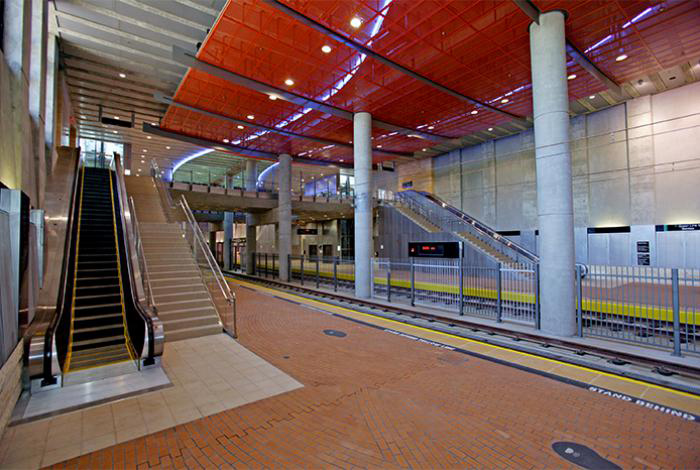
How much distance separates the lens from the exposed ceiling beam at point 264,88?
1023 centimetres

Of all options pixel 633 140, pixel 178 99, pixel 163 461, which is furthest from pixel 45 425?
pixel 633 140

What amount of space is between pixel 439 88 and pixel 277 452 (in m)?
12.1

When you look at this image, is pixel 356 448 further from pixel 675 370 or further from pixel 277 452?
pixel 675 370

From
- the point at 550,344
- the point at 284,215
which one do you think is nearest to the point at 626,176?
the point at 550,344

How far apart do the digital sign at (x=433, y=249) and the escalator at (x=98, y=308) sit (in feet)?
48.9

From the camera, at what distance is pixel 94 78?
1377 cm

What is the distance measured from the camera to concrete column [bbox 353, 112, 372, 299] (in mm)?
12945

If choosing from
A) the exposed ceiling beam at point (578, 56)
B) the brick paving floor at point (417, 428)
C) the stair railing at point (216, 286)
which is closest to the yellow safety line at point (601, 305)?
the brick paving floor at point (417, 428)

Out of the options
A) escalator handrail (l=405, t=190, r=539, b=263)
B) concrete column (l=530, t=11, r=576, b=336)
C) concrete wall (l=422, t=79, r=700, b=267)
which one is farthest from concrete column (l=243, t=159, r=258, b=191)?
concrete column (l=530, t=11, r=576, b=336)

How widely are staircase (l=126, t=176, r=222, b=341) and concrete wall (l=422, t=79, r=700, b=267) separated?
58.8 feet

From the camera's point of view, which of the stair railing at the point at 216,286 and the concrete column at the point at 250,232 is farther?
the concrete column at the point at 250,232

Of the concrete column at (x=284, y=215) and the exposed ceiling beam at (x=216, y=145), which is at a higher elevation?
the exposed ceiling beam at (x=216, y=145)

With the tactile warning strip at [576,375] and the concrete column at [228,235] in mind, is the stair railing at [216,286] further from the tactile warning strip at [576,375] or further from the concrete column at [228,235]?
the concrete column at [228,235]

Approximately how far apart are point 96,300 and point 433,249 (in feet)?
52.8
